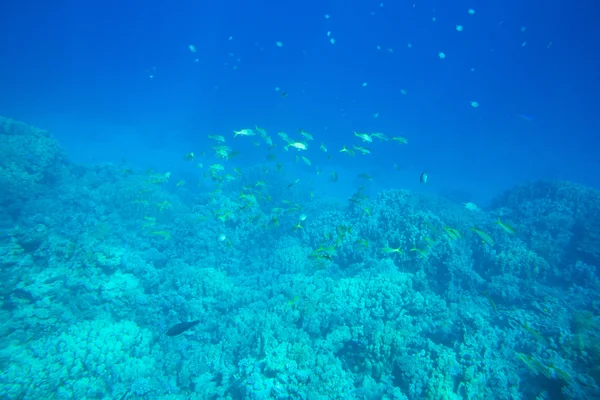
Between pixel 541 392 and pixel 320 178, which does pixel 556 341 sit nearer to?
pixel 541 392

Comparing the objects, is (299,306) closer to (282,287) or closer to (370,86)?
(282,287)

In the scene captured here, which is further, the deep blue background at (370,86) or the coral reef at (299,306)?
the deep blue background at (370,86)

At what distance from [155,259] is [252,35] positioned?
125 feet

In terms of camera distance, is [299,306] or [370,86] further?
[370,86]

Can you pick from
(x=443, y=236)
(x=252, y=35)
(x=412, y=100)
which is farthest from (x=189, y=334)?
(x=412, y=100)

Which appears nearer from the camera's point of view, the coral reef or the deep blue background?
the coral reef

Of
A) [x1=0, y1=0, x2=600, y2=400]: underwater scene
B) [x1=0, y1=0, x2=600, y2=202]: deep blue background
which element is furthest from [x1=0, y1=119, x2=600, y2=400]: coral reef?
[x1=0, y1=0, x2=600, y2=202]: deep blue background

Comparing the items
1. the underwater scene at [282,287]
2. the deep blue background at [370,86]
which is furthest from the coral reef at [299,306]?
the deep blue background at [370,86]

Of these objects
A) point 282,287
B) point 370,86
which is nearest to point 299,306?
point 282,287

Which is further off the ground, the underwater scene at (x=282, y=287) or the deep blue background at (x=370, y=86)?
the deep blue background at (x=370, y=86)

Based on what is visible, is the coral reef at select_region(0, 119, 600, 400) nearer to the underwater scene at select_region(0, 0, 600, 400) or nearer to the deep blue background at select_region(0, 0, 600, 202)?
the underwater scene at select_region(0, 0, 600, 400)

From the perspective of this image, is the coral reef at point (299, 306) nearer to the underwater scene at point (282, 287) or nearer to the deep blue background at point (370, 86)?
the underwater scene at point (282, 287)

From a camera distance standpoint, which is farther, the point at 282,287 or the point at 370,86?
the point at 370,86

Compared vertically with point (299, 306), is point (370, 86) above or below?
above
